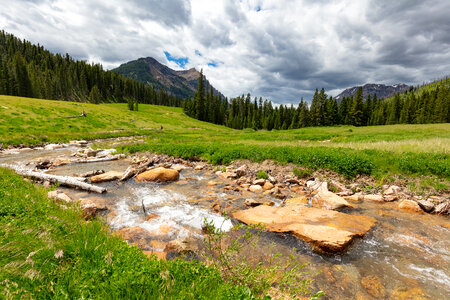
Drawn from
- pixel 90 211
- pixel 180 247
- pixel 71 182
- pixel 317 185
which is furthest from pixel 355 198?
pixel 71 182

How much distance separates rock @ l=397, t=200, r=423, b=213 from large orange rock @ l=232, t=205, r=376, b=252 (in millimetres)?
1942

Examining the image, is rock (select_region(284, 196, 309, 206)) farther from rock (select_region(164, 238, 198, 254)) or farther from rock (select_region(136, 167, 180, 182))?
rock (select_region(136, 167, 180, 182))

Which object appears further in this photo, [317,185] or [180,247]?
[317,185]

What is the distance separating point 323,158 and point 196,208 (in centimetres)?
838

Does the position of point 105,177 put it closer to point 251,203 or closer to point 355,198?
point 251,203

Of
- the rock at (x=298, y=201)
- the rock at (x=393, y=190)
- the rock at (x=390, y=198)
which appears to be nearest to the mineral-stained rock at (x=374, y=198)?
the rock at (x=390, y=198)

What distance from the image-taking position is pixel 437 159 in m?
9.55

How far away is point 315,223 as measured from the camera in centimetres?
582

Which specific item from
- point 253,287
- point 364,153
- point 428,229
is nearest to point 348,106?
point 364,153

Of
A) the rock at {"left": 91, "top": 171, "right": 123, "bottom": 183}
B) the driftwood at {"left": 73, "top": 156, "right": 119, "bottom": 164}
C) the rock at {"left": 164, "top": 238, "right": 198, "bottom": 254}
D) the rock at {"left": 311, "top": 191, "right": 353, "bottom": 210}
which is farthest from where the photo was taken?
the driftwood at {"left": 73, "top": 156, "right": 119, "bottom": 164}

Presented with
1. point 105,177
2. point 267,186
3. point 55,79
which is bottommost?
point 105,177

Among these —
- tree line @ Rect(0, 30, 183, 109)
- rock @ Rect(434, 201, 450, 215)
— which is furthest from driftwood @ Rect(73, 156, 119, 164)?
tree line @ Rect(0, 30, 183, 109)

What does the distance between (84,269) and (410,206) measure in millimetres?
9938

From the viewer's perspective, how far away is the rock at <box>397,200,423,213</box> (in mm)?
6785
